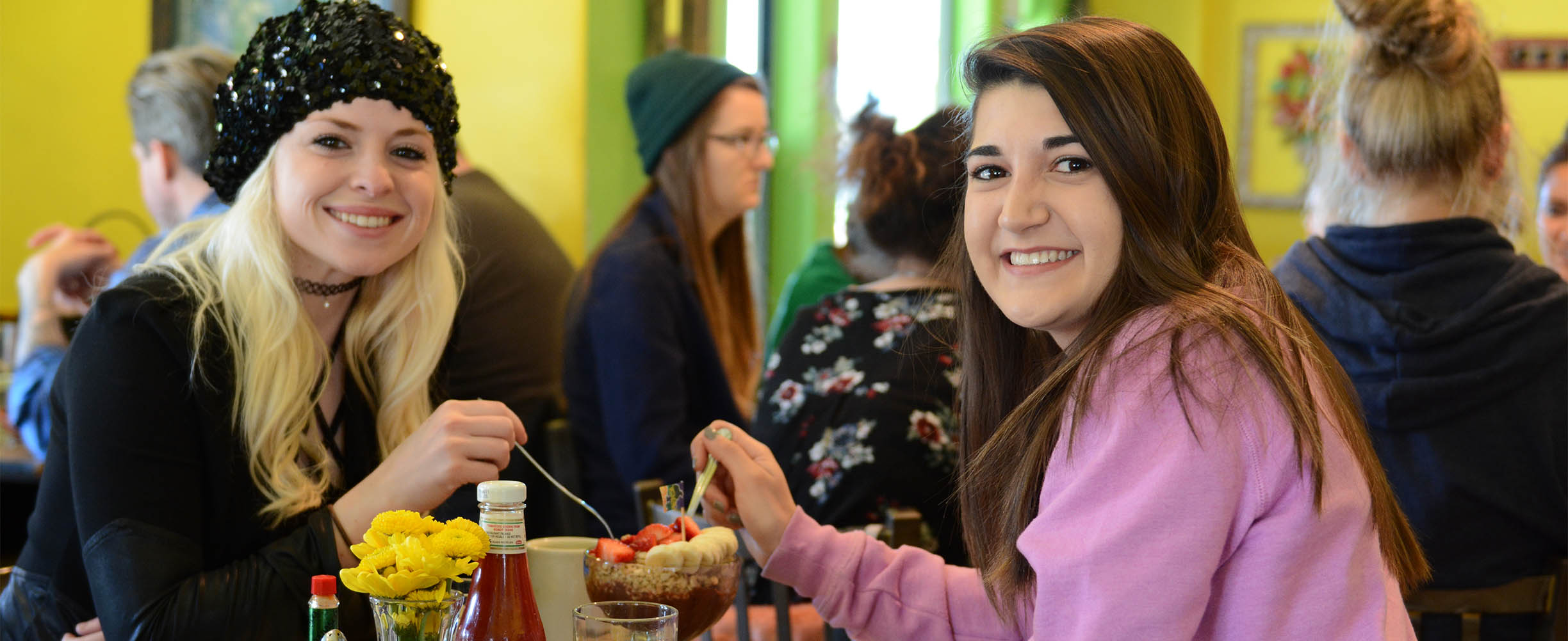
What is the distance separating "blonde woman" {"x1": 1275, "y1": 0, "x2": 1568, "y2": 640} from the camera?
5.90 ft

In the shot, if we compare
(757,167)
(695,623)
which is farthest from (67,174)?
(695,623)

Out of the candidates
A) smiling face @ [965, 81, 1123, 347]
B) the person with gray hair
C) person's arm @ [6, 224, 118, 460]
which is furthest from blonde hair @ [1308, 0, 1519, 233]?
person's arm @ [6, 224, 118, 460]

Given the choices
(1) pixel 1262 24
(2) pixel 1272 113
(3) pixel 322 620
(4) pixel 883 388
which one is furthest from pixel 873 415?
(1) pixel 1262 24

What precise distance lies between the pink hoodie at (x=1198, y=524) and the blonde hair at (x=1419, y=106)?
3.36ft

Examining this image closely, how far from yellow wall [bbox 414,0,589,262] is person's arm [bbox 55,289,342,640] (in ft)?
5.89

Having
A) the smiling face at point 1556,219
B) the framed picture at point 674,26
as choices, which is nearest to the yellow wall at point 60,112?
the framed picture at point 674,26

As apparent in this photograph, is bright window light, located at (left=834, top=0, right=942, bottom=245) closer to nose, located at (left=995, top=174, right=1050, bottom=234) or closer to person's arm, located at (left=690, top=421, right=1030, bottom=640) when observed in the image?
person's arm, located at (left=690, top=421, right=1030, bottom=640)

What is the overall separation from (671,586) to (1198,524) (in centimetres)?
48

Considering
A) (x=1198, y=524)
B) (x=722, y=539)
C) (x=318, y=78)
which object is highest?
(x=318, y=78)

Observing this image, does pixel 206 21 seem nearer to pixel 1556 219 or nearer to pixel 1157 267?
pixel 1157 267

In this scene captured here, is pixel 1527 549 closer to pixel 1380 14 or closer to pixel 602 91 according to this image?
pixel 1380 14

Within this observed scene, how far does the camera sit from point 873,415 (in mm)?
2037

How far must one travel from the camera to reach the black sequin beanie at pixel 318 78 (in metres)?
1.47

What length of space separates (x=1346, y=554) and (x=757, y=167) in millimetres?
1979
